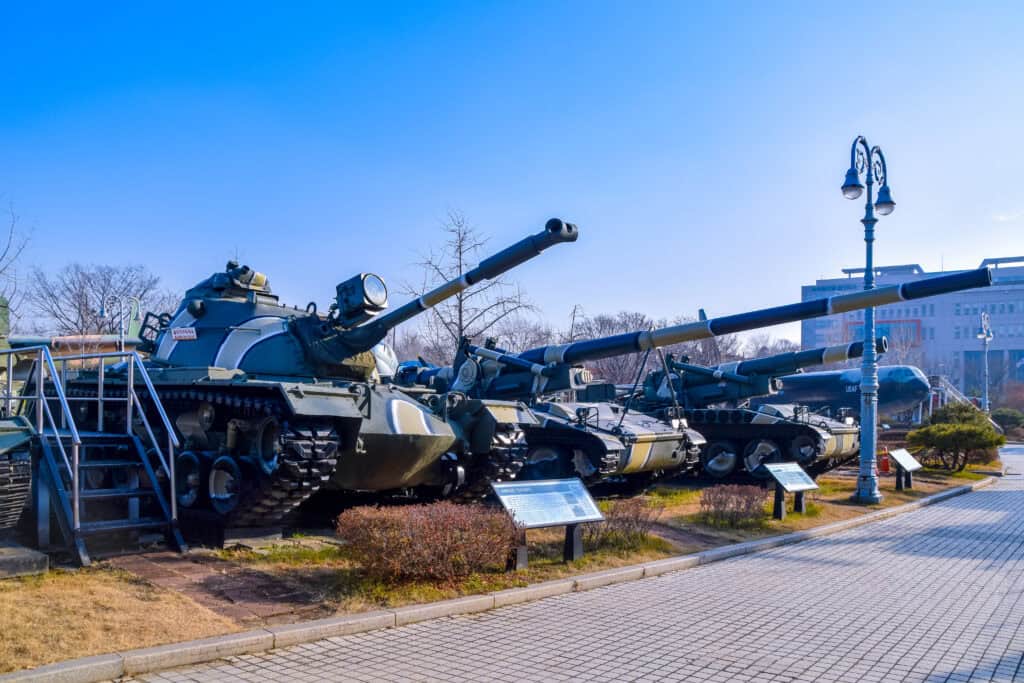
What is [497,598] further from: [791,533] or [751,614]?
[791,533]

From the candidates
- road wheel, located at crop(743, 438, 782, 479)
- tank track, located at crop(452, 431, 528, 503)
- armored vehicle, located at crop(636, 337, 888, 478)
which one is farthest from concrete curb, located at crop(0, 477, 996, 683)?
road wheel, located at crop(743, 438, 782, 479)

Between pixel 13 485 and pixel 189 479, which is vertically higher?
pixel 13 485

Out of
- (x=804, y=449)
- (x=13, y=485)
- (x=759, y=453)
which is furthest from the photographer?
(x=759, y=453)

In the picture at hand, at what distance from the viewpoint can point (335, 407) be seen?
31.0ft

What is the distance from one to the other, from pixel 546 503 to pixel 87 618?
172 inches

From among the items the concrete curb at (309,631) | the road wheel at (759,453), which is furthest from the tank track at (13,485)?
the road wheel at (759,453)

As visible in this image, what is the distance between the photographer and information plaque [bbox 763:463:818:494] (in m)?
13.4

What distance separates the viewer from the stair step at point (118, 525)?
8.19m

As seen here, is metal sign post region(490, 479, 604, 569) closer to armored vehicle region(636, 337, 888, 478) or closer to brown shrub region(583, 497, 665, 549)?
brown shrub region(583, 497, 665, 549)

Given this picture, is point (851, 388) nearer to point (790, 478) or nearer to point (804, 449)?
point (804, 449)

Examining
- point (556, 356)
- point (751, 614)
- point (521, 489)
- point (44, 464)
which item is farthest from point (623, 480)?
point (44, 464)

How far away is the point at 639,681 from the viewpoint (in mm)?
5555

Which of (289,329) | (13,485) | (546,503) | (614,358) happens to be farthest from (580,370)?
(614,358)

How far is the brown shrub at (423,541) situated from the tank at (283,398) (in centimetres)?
146
